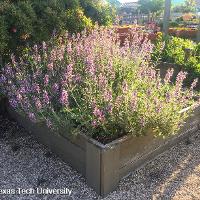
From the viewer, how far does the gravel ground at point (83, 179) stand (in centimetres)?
335

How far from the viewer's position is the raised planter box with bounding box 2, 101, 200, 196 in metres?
3.18

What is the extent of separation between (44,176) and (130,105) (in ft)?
4.16

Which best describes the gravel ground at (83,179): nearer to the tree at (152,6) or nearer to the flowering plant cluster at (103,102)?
the flowering plant cluster at (103,102)

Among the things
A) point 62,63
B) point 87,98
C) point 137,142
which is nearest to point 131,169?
point 137,142

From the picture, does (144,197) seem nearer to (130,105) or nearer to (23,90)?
(130,105)

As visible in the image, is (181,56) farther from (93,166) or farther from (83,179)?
(93,166)

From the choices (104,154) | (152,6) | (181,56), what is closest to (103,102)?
(104,154)

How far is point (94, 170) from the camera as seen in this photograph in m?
3.25

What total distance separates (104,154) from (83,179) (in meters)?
0.63

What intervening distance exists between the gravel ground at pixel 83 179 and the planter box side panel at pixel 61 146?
0.10m

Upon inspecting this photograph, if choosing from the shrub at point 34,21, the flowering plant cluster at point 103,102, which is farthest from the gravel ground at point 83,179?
the shrub at point 34,21

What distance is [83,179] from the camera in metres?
3.57

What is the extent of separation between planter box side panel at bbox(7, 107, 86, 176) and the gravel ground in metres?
0.10

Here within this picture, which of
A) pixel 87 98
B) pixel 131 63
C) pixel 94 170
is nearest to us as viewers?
pixel 94 170
